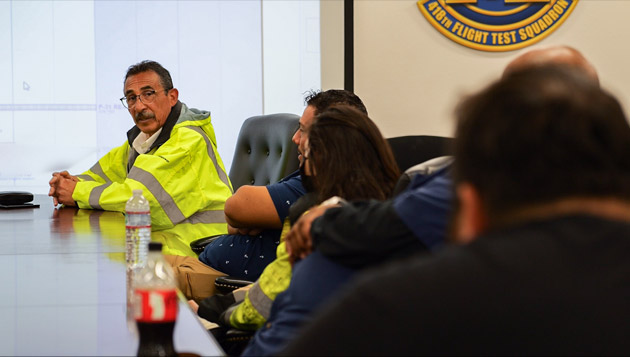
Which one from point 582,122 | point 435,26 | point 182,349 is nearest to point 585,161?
point 582,122

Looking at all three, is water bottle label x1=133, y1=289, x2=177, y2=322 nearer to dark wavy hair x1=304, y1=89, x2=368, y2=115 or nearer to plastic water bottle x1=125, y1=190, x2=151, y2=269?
plastic water bottle x1=125, y1=190, x2=151, y2=269

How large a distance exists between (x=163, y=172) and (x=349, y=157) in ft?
4.90

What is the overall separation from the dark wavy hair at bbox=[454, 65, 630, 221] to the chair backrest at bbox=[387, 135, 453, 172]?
1708mm

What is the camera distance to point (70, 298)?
4.51ft

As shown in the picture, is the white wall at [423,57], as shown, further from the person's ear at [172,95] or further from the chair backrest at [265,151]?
the person's ear at [172,95]

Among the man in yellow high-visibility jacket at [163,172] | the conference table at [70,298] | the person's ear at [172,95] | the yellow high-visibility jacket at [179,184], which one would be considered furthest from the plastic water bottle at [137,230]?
the person's ear at [172,95]

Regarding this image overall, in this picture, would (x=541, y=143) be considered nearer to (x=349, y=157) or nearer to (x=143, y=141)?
(x=349, y=157)

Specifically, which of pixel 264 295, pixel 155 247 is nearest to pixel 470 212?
pixel 155 247

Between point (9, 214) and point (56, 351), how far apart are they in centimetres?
211

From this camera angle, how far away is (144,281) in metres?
1.13

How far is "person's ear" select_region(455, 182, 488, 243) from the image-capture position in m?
0.72

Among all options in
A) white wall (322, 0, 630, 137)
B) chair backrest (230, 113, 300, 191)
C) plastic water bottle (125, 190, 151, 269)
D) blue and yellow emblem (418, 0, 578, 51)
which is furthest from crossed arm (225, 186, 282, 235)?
blue and yellow emblem (418, 0, 578, 51)

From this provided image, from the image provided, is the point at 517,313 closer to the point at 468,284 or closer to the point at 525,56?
the point at 468,284

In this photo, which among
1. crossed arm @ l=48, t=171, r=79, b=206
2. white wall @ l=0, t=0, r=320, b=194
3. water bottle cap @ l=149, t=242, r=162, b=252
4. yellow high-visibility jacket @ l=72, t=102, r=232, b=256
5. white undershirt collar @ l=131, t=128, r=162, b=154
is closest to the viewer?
water bottle cap @ l=149, t=242, r=162, b=252
